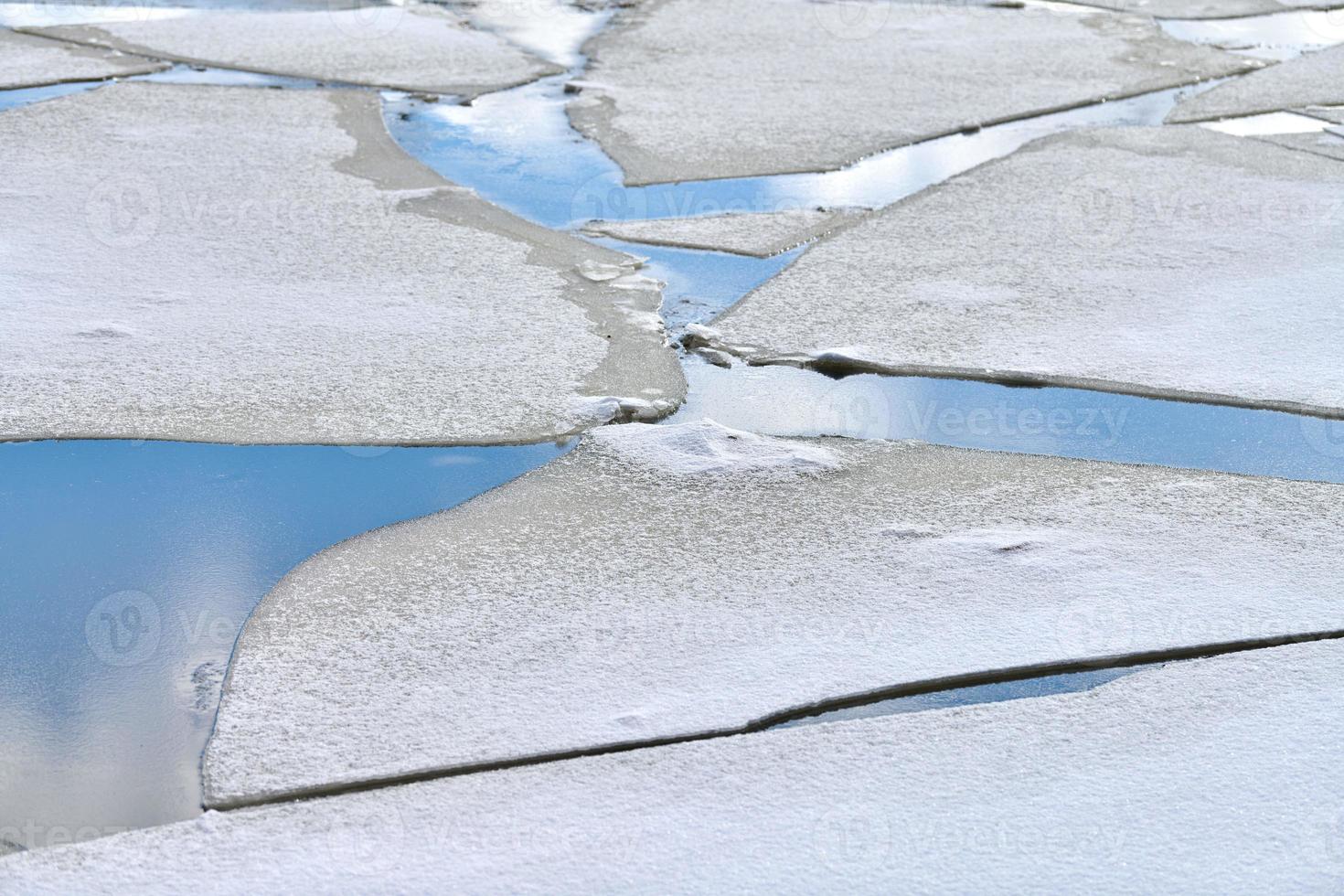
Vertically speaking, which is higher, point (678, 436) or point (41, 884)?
point (678, 436)

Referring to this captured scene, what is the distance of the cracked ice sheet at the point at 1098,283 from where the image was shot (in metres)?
3.13

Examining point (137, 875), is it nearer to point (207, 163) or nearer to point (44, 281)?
point (44, 281)

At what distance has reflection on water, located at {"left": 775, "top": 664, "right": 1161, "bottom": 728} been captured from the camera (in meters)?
2.01

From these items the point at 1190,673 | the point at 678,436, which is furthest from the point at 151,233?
the point at 1190,673

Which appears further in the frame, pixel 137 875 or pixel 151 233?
pixel 151 233

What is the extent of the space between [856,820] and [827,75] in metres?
4.48

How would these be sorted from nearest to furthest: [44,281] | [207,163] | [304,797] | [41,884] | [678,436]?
[41,884] → [304,797] → [678,436] → [44,281] → [207,163]

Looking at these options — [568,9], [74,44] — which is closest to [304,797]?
[74,44]

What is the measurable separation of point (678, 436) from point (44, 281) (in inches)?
69.5

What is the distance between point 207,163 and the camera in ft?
14.7

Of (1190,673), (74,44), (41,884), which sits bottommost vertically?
(41,884)

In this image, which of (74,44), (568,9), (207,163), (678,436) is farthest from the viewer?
(568,9)

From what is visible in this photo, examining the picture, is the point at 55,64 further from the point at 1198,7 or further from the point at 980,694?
the point at 1198,7

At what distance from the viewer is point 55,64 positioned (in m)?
5.71
